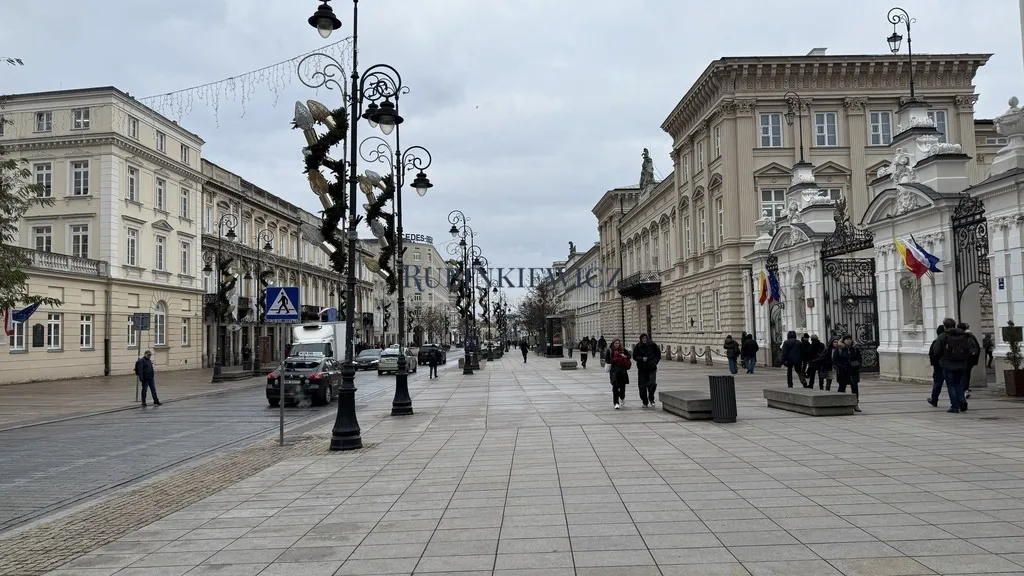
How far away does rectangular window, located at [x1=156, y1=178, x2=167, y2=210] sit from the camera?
4431cm

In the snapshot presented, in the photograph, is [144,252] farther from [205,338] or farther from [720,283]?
[720,283]

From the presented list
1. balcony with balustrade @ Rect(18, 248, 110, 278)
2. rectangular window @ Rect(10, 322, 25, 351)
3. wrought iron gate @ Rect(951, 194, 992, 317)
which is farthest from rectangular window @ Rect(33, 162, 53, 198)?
wrought iron gate @ Rect(951, 194, 992, 317)

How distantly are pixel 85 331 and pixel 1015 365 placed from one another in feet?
129

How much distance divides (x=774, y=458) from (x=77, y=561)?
306 inches

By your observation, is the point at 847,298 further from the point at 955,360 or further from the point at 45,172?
the point at 45,172

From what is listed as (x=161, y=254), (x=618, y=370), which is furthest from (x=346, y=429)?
(x=161, y=254)

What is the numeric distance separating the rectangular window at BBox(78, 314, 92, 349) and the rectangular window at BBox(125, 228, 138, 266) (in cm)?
439

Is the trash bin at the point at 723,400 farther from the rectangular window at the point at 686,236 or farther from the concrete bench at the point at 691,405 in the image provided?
the rectangular window at the point at 686,236

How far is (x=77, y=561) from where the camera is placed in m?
5.97

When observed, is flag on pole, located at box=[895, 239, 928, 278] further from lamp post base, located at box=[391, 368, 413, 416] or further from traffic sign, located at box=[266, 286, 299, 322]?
traffic sign, located at box=[266, 286, 299, 322]

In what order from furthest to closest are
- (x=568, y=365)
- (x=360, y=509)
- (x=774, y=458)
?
(x=568, y=365)
(x=774, y=458)
(x=360, y=509)

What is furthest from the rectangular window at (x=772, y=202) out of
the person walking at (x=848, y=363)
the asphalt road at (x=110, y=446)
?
the asphalt road at (x=110, y=446)

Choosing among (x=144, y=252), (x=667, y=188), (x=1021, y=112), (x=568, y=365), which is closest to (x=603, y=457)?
(x=1021, y=112)

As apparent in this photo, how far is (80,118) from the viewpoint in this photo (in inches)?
1563
